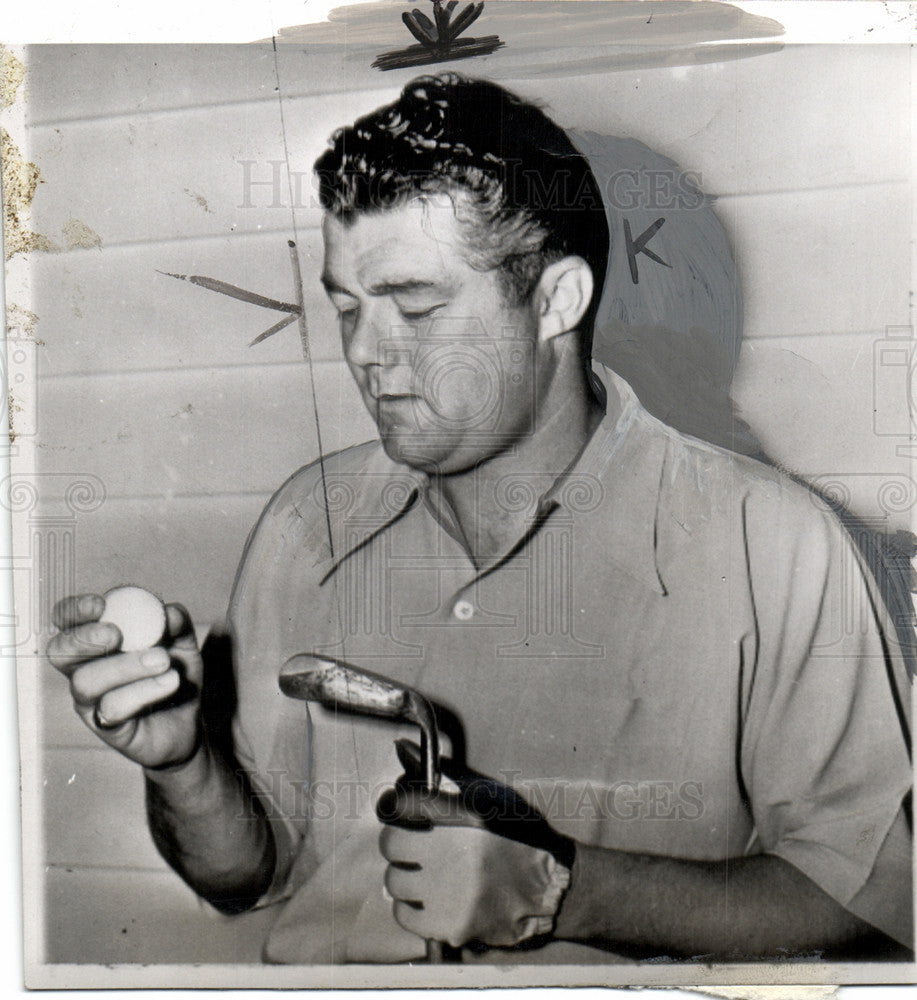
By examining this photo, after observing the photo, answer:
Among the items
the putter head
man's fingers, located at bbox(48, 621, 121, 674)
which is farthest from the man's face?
man's fingers, located at bbox(48, 621, 121, 674)

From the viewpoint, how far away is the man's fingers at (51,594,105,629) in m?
1.68

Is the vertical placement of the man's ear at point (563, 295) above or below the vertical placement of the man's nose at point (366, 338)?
above

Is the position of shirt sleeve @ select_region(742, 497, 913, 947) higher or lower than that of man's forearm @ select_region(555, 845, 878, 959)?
higher

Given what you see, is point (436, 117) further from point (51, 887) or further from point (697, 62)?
point (51, 887)

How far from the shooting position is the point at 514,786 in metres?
1.63

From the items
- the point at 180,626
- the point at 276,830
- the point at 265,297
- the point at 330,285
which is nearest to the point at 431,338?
the point at 330,285

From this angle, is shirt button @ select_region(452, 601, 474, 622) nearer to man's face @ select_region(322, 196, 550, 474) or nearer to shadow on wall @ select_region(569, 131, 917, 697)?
man's face @ select_region(322, 196, 550, 474)

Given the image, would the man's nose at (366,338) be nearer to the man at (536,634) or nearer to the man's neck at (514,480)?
the man at (536,634)

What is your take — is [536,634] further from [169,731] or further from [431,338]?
[169,731]

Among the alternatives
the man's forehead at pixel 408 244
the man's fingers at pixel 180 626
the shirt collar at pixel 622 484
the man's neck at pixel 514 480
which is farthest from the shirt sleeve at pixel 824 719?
the man's fingers at pixel 180 626

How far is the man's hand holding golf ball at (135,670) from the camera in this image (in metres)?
1.63

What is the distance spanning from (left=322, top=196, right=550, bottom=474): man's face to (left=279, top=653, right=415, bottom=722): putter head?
1.23 ft

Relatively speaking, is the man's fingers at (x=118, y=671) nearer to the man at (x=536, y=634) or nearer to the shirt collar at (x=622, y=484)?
the man at (x=536, y=634)

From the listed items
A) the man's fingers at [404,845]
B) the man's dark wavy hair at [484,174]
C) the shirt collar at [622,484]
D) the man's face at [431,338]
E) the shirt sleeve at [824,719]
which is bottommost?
the man's fingers at [404,845]
